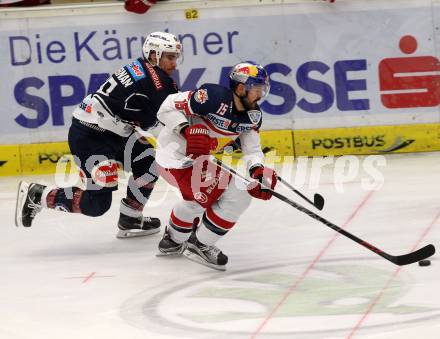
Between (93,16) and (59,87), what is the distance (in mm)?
631

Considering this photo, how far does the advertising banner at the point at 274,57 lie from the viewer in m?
8.72

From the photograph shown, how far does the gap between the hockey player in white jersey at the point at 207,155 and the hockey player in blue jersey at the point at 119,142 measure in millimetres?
376

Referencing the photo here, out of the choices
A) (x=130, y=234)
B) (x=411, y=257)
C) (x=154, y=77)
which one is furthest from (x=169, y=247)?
(x=411, y=257)

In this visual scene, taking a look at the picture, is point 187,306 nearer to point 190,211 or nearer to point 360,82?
point 190,211

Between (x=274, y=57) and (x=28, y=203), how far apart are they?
2.84 meters

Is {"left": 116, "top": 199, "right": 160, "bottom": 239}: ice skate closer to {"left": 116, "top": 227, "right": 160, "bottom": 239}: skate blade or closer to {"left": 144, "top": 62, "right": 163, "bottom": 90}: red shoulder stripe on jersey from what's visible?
{"left": 116, "top": 227, "right": 160, "bottom": 239}: skate blade

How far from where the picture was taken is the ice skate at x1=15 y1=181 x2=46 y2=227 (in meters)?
6.70

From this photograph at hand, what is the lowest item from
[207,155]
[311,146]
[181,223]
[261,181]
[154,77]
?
[311,146]

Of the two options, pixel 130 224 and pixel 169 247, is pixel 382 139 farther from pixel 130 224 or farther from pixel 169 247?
pixel 169 247

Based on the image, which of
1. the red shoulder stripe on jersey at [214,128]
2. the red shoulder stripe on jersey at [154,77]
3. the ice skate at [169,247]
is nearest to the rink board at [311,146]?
the red shoulder stripe on jersey at [154,77]

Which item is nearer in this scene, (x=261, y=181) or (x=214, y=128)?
(x=261, y=181)

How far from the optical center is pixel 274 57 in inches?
346

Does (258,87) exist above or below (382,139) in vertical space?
above

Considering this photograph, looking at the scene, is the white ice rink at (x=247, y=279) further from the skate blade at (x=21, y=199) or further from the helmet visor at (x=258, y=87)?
the helmet visor at (x=258, y=87)
